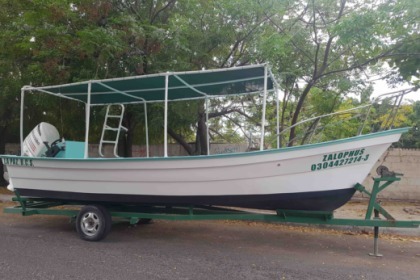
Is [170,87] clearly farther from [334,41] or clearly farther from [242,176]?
[334,41]

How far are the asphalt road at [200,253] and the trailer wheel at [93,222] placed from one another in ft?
0.44

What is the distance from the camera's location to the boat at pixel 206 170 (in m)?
5.43

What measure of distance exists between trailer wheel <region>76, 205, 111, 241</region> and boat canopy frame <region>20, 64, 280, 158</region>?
97 cm

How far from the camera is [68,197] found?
6.83m

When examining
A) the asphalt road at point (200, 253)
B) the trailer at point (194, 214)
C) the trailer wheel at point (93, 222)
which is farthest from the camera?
the trailer wheel at point (93, 222)

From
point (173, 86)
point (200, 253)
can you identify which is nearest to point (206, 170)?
point (200, 253)

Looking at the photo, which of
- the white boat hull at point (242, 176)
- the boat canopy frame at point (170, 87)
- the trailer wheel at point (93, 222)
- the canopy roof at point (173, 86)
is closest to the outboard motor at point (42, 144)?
the boat canopy frame at point (170, 87)

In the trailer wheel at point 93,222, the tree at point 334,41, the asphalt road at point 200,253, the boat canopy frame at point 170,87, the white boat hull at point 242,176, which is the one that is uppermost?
the tree at point 334,41

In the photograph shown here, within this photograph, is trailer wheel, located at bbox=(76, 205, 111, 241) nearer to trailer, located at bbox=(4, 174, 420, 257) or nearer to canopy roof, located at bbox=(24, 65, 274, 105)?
trailer, located at bbox=(4, 174, 420, 257)

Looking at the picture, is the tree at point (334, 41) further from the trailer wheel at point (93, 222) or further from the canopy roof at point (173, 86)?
the trailer wheel at point (93, 222)

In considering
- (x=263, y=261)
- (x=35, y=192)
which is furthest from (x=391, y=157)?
(x=35, y=192)

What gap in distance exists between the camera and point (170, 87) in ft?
23.2

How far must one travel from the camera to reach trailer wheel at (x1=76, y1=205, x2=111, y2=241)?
6457 mm

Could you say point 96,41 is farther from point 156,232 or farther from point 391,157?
point 391,157
